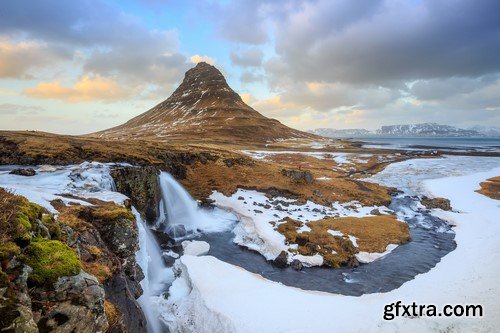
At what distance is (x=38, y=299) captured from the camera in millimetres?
10016

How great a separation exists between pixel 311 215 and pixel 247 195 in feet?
38.0

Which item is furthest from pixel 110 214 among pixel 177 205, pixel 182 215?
pixel 177 205

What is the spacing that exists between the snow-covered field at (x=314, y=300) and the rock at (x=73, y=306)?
38.6 ft

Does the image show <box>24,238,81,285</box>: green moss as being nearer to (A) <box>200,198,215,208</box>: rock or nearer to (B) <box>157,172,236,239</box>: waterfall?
(B) <box>157,172,236,239</box>: waterfall

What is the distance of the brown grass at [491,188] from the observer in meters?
61.8

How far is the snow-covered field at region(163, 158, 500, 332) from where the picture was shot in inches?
844

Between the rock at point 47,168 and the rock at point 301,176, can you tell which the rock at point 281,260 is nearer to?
the rock at point 47,168

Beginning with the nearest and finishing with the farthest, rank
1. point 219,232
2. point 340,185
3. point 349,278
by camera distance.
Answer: point 349,278
point 219,232
point 340,185

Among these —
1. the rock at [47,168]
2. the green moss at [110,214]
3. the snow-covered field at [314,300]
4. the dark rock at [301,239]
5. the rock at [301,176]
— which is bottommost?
the snow-covered field at [314,300]

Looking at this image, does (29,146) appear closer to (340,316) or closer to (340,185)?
(340,316)

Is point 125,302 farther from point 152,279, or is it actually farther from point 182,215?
point 182,215

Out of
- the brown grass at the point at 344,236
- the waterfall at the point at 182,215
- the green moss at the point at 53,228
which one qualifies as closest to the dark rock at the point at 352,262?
the brown grass at the point at 344,236

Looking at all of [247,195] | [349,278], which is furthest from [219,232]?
[349,278]

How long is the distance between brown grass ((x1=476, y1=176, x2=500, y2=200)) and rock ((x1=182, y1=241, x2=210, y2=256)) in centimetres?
5737
